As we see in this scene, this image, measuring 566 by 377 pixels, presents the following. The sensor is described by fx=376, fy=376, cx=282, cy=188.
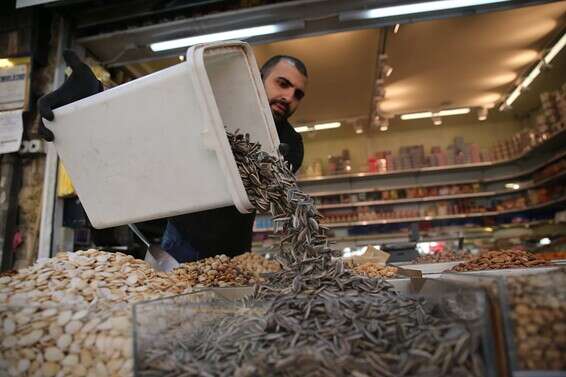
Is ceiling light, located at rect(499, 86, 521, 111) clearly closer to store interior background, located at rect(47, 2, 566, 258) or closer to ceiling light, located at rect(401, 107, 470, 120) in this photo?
store interior background, located at rect(47, 2, 566, 258)

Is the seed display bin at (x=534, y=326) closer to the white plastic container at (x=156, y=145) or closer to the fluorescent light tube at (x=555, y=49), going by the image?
the white plastic container at (x=156, y=145)

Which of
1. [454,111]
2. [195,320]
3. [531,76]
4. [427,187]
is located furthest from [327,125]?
[195,320]

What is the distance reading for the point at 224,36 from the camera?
282 cm

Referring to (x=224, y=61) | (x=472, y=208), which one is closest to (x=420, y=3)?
(x=224, y=61)

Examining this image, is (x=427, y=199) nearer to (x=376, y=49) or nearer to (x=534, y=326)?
(x=376, y=49)

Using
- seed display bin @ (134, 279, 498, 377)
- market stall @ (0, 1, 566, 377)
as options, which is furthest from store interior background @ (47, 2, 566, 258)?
seed display bin @ (134, 279, 498, 377)

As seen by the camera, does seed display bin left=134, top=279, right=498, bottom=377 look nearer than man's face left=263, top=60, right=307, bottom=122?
Yes

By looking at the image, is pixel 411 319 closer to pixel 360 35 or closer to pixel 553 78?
pixel 360 35

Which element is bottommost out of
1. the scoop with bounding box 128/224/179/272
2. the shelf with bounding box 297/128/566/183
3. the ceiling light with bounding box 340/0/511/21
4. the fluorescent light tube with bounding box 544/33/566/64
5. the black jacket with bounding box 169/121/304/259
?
the scoop with bounding box 128/224/179/272

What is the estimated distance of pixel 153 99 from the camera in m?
0.98

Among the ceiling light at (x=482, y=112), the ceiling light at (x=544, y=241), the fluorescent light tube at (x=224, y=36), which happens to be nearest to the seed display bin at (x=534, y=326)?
the fluorescent light tube at (x=224, y=36)

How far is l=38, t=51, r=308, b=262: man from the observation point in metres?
1.25

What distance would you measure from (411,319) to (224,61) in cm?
92

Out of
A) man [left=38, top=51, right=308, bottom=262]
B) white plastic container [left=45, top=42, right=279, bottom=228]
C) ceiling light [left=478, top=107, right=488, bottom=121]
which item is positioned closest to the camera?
white plastic container [left=45, top=42, right=279, bottom=228]
